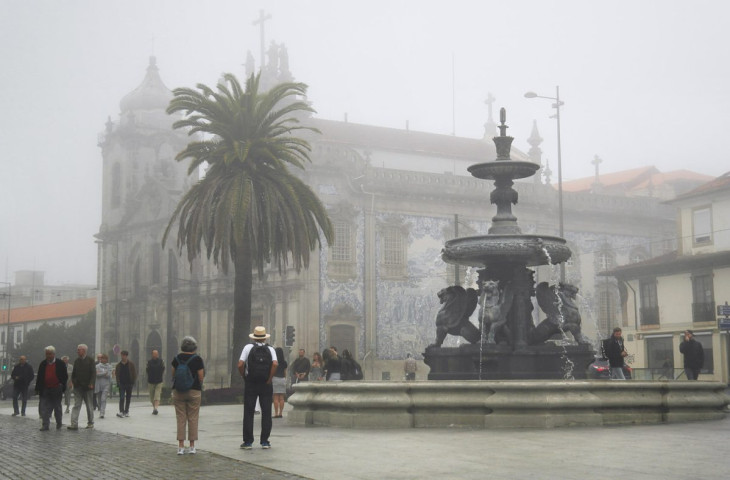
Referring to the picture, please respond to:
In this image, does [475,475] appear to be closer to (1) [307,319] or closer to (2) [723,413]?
(2) [723,413]

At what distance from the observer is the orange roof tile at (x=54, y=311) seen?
9084cm

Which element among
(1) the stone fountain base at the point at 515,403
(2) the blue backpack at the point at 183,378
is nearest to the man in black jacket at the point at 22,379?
(1) the stone fountain base at the point at 515,403

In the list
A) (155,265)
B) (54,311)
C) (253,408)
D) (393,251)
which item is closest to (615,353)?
(253,408)

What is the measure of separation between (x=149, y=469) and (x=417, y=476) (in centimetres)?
299

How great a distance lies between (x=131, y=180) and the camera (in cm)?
6241

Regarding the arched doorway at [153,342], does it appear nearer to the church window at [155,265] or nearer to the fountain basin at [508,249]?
the church window at [155,265]

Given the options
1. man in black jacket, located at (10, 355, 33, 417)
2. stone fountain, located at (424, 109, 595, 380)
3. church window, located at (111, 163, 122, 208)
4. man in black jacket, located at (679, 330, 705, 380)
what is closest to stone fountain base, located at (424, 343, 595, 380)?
stone fountain, located at (424, 109, 595, 380)

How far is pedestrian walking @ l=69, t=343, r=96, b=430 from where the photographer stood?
655 inches

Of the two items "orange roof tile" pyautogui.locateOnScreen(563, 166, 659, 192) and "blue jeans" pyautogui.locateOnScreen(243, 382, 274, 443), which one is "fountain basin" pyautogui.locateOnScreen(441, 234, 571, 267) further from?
"orange roof tile" pyautogui.locateOnScreen(563, 166, 659, 192)

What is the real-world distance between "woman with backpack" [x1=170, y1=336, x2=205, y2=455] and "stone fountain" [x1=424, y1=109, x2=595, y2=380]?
5540 mm

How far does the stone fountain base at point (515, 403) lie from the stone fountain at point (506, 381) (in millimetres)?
14

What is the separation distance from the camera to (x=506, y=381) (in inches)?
518

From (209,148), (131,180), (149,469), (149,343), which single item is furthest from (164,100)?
(149,469)

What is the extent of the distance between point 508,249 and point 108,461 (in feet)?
25.2
